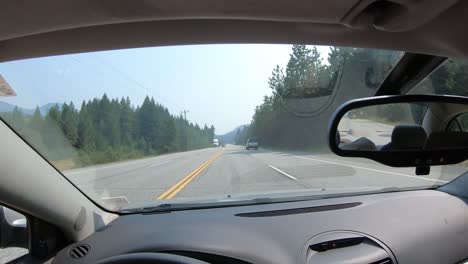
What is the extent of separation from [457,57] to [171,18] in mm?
2563

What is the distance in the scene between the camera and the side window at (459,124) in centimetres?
373

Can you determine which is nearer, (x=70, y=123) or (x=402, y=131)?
(x=402, y=131)

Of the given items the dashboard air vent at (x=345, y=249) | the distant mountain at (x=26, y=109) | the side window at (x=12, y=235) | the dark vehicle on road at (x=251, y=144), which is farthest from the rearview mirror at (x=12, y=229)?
the dark vehicle on road at (x=251, y=144)

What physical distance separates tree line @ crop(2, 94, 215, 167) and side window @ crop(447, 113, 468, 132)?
3.41m

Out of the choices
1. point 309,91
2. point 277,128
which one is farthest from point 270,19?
point 277,128

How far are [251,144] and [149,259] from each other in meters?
15.6

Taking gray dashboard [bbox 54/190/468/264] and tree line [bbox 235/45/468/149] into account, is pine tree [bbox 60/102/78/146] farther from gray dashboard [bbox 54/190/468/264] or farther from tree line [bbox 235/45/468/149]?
tree line [bbox 235/45/468/149]

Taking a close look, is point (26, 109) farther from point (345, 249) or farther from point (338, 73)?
point (338, 73)

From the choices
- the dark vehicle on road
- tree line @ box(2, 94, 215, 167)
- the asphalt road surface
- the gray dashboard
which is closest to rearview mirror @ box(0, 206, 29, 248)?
the gray dashboard

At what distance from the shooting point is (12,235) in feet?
11.3

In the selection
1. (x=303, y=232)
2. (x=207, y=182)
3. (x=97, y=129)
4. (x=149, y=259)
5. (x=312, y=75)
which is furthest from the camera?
(x=207, y=182)

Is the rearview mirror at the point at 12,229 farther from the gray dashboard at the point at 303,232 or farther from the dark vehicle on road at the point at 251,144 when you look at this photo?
the dark vehicle on road at the point at 251,144

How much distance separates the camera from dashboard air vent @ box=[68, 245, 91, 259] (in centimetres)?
337

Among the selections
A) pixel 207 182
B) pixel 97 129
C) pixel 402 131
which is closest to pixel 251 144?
pixel 207 182
